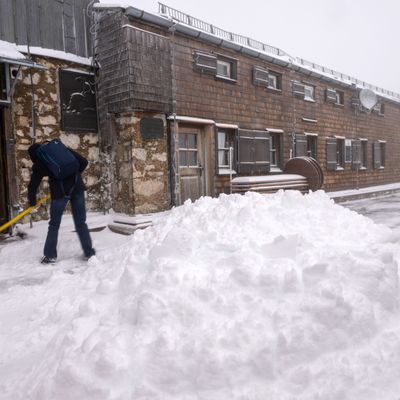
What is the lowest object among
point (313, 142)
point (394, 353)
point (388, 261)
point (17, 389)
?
point (17, 389)

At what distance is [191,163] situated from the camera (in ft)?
29.0

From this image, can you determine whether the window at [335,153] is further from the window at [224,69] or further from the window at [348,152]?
the window at [224,69]

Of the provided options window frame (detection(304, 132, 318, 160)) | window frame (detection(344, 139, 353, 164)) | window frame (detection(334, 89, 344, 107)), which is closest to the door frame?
window frame (detection(304, 132, 318, 160))

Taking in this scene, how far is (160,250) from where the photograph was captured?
3.37 meters

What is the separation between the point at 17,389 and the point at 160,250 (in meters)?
1.56

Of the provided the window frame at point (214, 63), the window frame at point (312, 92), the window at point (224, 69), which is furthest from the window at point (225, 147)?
the window frame at point (312, 92)

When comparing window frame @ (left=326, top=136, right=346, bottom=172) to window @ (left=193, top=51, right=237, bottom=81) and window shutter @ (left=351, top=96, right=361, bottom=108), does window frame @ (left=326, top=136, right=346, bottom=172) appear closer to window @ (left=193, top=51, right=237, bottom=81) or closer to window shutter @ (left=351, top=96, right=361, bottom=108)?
window shutter @ (left=351, top=96, right=361, bottom=108)

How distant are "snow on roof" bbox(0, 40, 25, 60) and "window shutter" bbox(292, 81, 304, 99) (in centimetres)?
850

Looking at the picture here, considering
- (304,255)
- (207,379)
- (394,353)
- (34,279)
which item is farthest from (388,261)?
(34,279)

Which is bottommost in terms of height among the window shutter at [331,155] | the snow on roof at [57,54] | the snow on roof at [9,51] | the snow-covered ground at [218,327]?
the snow-covered ground at [218,327]

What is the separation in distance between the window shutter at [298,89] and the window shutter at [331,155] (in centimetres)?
235

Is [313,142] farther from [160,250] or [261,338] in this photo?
[261,338]

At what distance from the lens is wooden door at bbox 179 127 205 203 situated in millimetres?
8531

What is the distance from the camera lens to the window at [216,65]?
28.3 feet
